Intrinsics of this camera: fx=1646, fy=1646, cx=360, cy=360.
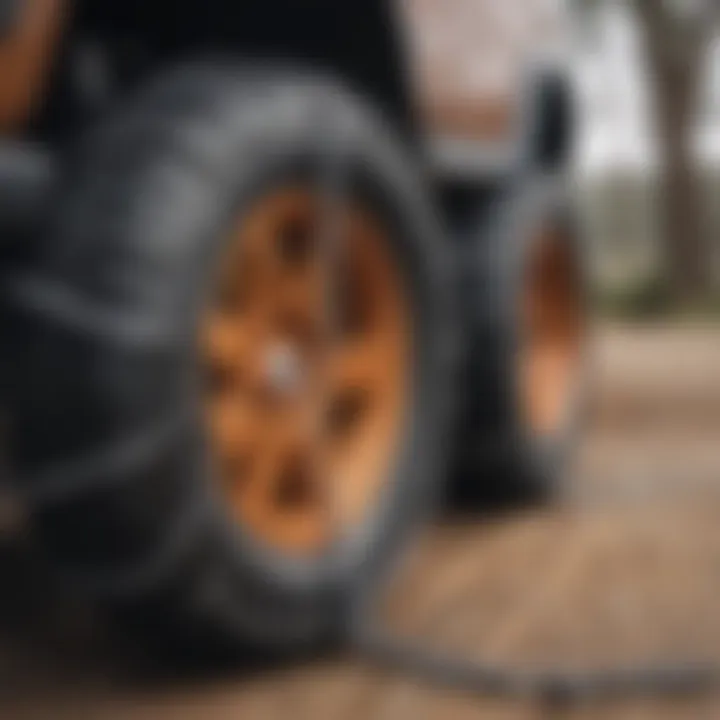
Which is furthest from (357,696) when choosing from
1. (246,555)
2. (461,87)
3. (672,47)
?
(672,47)

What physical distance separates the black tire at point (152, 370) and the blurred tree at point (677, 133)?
8487 mm

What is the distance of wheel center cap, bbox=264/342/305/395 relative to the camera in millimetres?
1723

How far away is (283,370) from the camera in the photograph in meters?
1.73

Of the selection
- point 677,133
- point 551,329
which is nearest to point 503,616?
point 551,329

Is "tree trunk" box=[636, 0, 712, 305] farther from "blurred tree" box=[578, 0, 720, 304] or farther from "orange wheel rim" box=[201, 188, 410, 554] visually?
"orange wheel rim" box=[201, 188, 410, 554]

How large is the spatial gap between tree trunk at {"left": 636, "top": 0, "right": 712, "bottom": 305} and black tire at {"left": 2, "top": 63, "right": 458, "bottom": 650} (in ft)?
28.5

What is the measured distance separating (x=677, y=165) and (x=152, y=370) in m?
9.68

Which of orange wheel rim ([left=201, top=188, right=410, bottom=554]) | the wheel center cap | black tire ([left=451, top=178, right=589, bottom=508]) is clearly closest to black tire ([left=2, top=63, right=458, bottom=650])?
orange wheel rim ([left=201, top=188, right=410, bottom=554])

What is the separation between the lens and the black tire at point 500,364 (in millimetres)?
2699

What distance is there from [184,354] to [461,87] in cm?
118

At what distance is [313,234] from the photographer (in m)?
1.80

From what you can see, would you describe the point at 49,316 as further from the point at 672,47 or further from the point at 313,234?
the point at 672,47

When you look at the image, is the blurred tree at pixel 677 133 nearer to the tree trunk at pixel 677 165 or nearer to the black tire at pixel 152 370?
the tree trunk at pixel 677 165

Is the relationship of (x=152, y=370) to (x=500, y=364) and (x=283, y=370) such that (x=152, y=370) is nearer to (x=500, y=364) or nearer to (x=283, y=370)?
(x=283, y=370)
